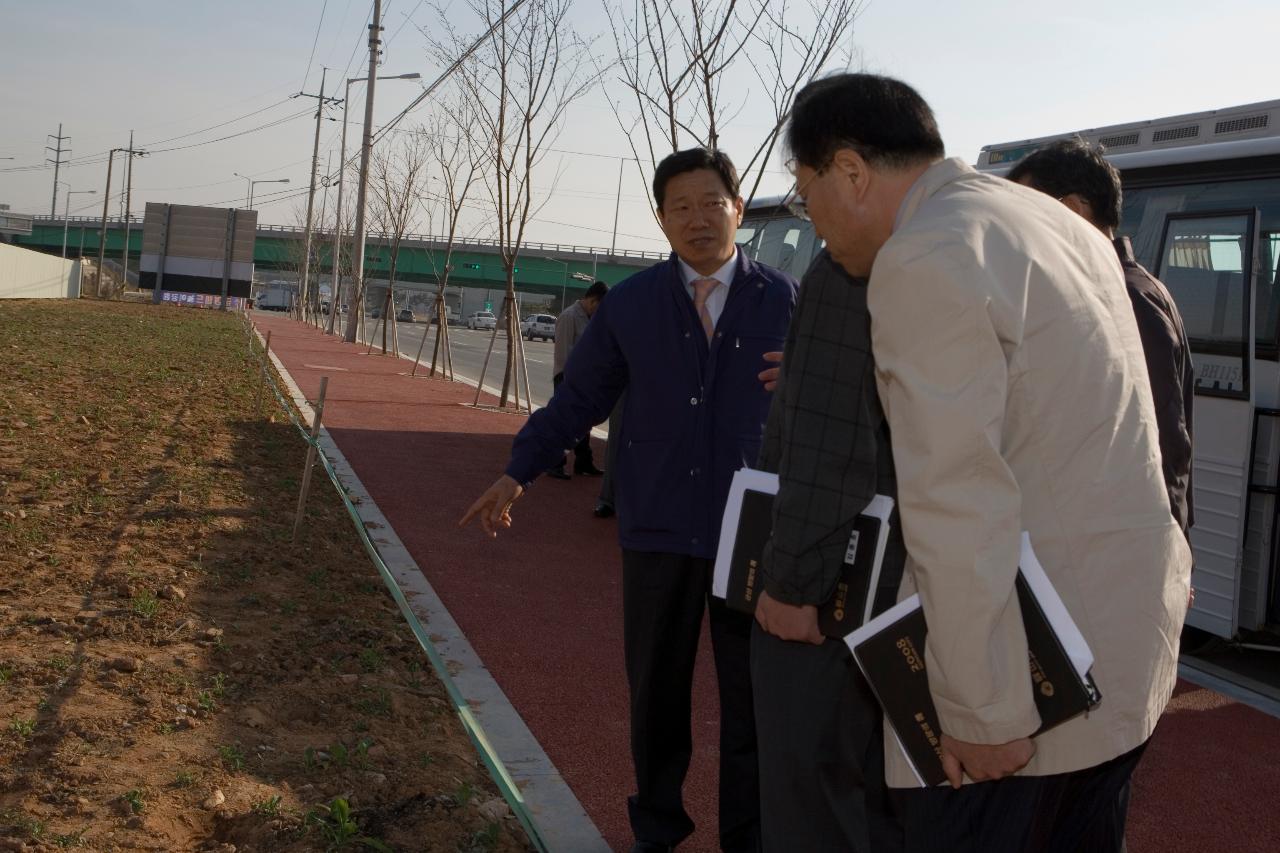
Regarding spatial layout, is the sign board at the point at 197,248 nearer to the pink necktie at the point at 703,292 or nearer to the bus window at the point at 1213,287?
the bus window at the point at 1213,287

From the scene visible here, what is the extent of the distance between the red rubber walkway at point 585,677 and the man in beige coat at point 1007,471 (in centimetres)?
213

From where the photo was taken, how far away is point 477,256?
78688mm

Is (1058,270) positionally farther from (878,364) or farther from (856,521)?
(856,521)

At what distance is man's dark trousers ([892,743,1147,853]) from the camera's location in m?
2.04

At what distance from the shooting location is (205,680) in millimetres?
4957

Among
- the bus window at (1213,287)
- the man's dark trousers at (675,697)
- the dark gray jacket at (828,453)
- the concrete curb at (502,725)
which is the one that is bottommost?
the concrete curb at (502,725)

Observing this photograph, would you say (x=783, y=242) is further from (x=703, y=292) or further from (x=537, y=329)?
(x=537, y=329)

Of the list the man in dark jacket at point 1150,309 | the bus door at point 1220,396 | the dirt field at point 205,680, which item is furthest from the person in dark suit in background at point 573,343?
the man in dark jacket at point 1150,309

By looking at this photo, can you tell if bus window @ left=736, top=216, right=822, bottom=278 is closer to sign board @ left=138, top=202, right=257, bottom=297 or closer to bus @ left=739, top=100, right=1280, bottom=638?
bus @ left=739, top=100, right=1280, bottom=638

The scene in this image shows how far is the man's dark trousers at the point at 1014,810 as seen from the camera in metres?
2.04

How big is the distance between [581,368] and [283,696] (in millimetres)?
2007

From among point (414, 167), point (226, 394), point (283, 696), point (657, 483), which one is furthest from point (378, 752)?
point (414, 167)

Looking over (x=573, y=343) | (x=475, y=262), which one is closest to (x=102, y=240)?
(x=475, y=262)

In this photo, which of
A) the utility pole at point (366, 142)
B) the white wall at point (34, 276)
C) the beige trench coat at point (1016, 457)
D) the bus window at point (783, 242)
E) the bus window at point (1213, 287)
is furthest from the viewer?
the white wall at point (34, 276)
